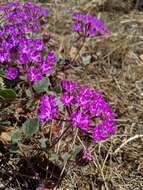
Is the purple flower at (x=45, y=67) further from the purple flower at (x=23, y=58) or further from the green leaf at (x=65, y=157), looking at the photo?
the green leaf at (x=65, y=157)

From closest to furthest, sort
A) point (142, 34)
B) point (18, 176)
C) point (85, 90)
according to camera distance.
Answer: point (85, 90) → point (18, 176) → point (142, 34)

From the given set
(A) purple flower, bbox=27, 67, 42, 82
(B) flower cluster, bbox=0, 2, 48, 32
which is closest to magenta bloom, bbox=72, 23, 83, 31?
(B) flower cluster, bbox=0, 2, 48, 32

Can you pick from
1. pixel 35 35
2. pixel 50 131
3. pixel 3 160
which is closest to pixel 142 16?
pixel 35 35

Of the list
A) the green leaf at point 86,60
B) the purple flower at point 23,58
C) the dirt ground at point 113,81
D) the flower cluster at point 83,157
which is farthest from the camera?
the green leaf at point 86,60

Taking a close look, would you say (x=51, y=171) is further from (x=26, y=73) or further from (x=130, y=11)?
(x=130, y=11)

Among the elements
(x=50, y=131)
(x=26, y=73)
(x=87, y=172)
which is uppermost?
Result: (x=26, y=73)

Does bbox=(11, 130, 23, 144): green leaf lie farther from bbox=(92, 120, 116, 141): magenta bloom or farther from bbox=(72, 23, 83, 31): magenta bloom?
bbox=(72, 23, 83, 31): magenta bloom

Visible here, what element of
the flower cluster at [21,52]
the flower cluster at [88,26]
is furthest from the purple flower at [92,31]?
the flower cluster at [21,52]
